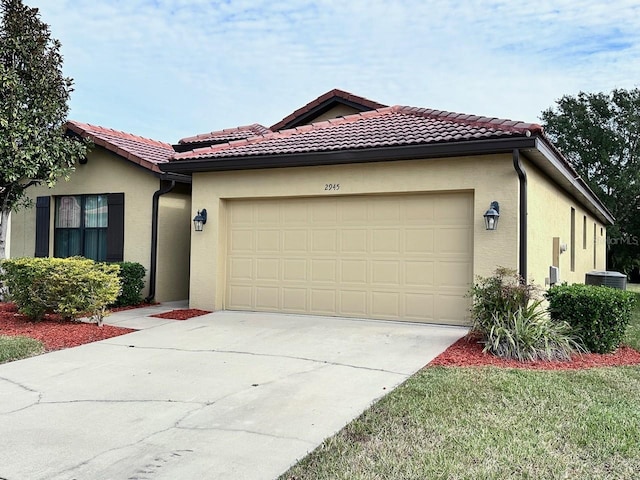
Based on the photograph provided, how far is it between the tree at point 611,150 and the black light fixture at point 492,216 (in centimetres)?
2463

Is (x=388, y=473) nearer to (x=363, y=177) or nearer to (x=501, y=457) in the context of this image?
(x=501, y=457)

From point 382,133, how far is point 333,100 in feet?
16.6

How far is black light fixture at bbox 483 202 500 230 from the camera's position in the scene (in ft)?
28.3

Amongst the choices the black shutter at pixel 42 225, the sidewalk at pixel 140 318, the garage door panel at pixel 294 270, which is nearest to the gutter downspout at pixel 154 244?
the sidewalk at pixel 140 318

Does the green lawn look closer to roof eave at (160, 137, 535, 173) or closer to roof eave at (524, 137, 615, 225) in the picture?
roof eave at (160, 137, 535, 173)

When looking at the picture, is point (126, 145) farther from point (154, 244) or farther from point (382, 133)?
point (382, 133)

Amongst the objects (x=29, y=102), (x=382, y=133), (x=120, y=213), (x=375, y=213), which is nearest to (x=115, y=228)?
(x=120, y=213)

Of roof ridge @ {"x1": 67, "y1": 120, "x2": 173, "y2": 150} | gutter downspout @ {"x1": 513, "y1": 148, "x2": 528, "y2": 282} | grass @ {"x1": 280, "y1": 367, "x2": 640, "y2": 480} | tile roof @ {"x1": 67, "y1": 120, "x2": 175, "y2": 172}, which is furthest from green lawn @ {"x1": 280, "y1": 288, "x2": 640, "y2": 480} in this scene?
roof ridge @ {"x1": 67, "y1": 120, "x2": 173, "y2": 150}

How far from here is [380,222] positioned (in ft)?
32.4

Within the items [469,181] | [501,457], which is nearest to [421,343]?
[469,181]

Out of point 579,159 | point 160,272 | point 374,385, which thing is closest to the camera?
point 374,385

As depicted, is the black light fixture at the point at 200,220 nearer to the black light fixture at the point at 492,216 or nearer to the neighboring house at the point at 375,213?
the neighboring house at the point at 375,213

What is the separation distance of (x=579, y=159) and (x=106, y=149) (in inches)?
1088

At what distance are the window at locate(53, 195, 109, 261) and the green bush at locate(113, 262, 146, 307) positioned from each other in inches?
60.0
